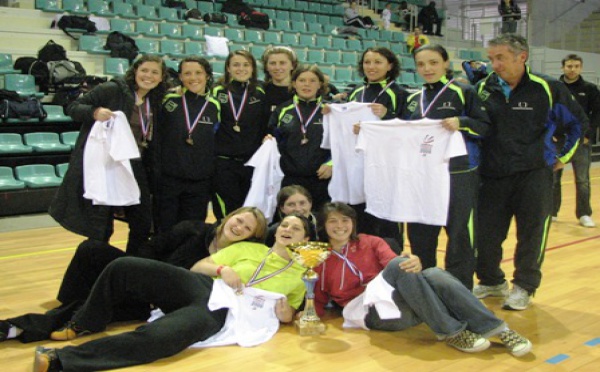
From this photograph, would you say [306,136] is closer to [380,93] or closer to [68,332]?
[380,93]

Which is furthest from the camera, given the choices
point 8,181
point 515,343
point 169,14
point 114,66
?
point 169,14

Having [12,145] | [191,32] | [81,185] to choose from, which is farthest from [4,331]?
[191,32]

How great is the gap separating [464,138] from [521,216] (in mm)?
599

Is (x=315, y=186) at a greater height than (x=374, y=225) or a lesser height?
greater

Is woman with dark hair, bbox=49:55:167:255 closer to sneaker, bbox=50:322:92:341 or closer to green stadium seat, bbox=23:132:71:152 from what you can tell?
sneaker, bbox=50:322:92:341

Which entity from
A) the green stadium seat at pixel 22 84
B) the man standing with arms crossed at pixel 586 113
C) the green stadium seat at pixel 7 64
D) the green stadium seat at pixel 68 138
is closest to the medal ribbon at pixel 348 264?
the man standing with arms crossed at pixel 586 113

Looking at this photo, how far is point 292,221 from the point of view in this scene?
11.4ft

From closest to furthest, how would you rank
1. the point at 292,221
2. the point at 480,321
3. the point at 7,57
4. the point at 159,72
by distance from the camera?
1. the point at 480,321
2. the point at 292,221
3. the point at 159,72
4. the point at 7,57

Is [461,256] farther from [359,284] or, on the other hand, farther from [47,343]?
[47,343]

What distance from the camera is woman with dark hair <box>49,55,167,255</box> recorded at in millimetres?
3861

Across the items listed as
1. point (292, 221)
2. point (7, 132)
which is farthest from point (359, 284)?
point (7, 132)

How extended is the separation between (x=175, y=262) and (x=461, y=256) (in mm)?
1570

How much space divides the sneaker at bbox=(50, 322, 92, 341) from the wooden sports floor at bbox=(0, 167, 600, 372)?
4cm

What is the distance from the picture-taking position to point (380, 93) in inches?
163
